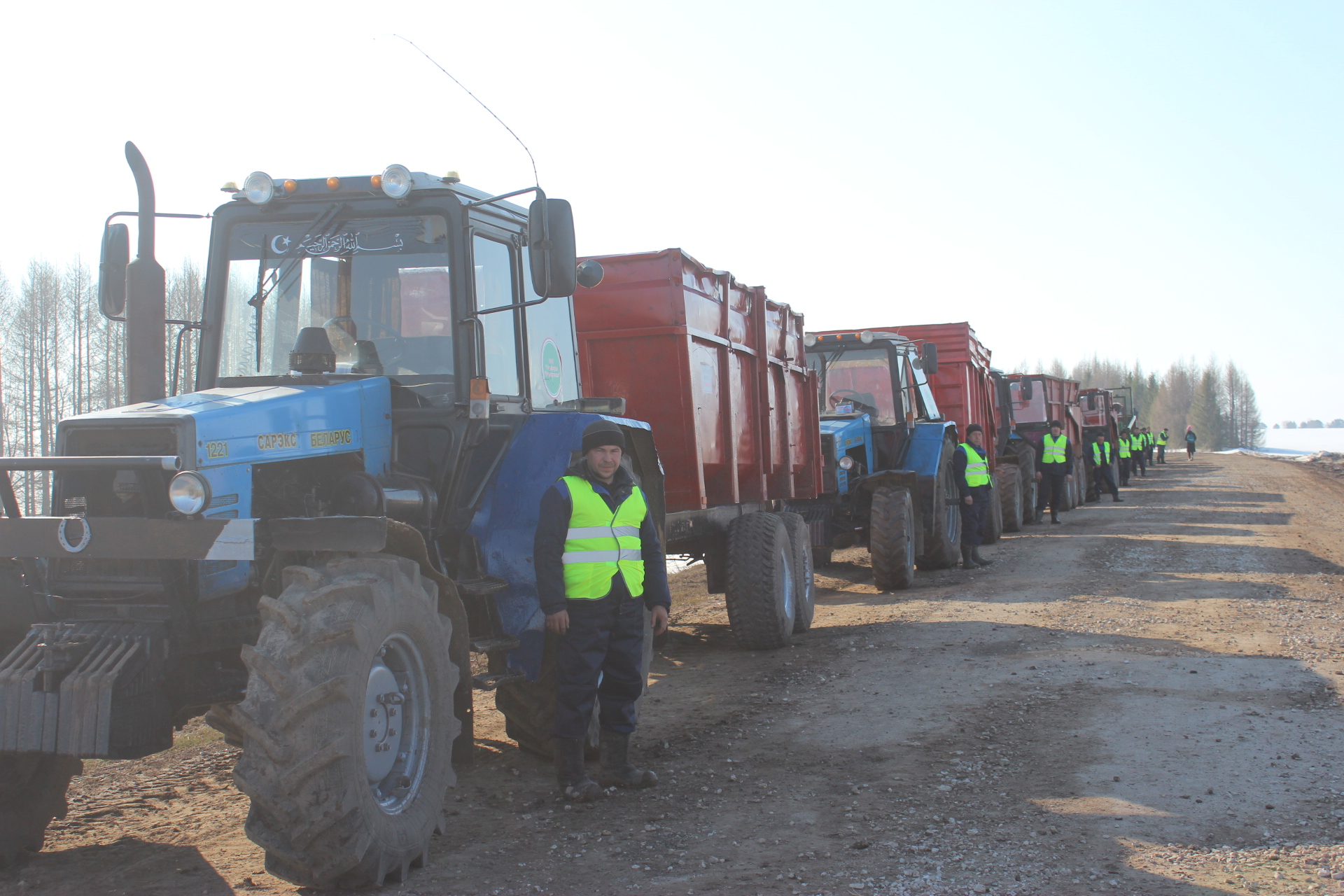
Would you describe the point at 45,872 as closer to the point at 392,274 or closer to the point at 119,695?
the point at 119,695

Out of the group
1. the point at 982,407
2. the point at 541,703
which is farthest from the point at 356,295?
the point at 982,407

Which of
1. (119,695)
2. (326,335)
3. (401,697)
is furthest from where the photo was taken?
(326,335)

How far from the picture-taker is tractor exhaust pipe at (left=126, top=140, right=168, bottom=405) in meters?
4.82

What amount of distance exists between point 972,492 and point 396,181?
9776 mm

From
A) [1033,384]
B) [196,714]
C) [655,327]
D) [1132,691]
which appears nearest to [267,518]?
[196,714]

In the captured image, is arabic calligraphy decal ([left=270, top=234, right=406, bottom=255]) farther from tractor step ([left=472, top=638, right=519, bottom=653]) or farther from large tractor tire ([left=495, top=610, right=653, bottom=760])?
large tractor tire ([left=495, top=610, right=653, bottom=760])

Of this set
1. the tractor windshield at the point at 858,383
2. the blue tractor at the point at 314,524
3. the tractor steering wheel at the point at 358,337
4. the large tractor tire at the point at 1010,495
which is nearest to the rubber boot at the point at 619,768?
the blue tractor at the point at 314,524

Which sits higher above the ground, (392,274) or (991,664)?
(392,274)

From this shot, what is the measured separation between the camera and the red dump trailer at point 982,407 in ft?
54.6

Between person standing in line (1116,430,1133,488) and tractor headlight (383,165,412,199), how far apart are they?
32.8 meters

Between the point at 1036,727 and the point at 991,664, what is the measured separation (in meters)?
1.68

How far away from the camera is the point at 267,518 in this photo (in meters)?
4.23

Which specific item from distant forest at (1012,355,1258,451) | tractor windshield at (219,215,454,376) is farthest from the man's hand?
distant forest at (1012,355,1258,451)

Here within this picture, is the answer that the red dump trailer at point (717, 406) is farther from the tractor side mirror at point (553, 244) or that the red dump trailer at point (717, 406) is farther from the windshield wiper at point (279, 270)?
the windshield wiper at point (279, 270)
